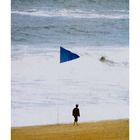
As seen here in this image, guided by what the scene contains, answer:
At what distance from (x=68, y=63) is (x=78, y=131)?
365mm

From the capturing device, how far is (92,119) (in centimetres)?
223

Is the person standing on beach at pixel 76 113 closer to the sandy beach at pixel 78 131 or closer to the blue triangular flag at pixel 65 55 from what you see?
the sandy beach at pixel 78 131

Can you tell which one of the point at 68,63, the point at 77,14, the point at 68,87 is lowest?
the point at 68,87

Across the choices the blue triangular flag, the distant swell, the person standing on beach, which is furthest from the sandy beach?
the distant swell

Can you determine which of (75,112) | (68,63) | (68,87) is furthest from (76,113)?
(68,63)

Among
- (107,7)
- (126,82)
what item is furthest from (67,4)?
(126,82)

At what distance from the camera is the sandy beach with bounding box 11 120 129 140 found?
213cm

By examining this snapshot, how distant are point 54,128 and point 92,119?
0.70 feet

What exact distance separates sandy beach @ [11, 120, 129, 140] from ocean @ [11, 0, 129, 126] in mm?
31

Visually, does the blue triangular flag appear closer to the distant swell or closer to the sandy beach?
the distant swell

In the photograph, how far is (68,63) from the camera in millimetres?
2195

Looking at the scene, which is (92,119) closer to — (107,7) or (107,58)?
(107,58)

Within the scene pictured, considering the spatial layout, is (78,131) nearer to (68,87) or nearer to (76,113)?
(76,113)
